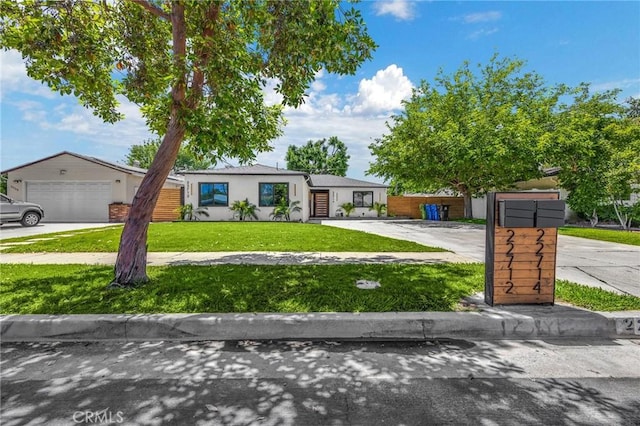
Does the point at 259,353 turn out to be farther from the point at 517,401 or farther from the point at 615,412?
the point at 615,412

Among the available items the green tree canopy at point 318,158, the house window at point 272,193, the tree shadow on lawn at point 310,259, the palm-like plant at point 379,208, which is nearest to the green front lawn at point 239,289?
the tree shadow on lawn at point 310,259

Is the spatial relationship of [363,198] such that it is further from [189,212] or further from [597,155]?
[597,155]

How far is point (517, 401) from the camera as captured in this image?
2.25 m

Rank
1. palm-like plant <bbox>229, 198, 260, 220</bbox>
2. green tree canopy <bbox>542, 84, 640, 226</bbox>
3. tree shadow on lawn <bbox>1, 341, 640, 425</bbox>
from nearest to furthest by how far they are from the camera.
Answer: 1. tree shadow on lawn <bbox>1, 341, 640, 425</bbox>
2. green tree canopy <bbox>542, 84, 640, 226</bbox>
3. palm-like plant <bbox>229, 198, 260, 220</bbox>

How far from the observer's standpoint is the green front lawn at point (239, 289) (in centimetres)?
380

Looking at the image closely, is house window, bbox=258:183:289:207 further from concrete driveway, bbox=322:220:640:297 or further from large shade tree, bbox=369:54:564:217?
concrete driveway, bbox=322:220:640:297

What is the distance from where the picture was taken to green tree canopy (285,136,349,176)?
51.0 m

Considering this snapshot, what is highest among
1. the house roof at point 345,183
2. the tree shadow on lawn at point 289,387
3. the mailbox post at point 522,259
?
the house roof at point 345,183

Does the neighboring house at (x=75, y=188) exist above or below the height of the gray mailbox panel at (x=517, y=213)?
above

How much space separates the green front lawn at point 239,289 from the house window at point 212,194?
12.6 metres

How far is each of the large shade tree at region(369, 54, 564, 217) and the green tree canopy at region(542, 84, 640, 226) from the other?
1.17 meters

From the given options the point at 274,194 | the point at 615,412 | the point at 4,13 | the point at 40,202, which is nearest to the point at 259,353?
the point at 615,412

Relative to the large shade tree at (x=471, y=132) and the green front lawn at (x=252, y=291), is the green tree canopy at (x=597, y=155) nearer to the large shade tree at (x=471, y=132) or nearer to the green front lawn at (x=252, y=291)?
the large shade tree at (x=471, y=132)

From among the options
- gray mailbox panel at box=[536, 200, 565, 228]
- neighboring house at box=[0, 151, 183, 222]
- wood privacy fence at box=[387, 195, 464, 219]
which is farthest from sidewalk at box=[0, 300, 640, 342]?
wood privacy fence at box=[387, 195, 464, 219]
